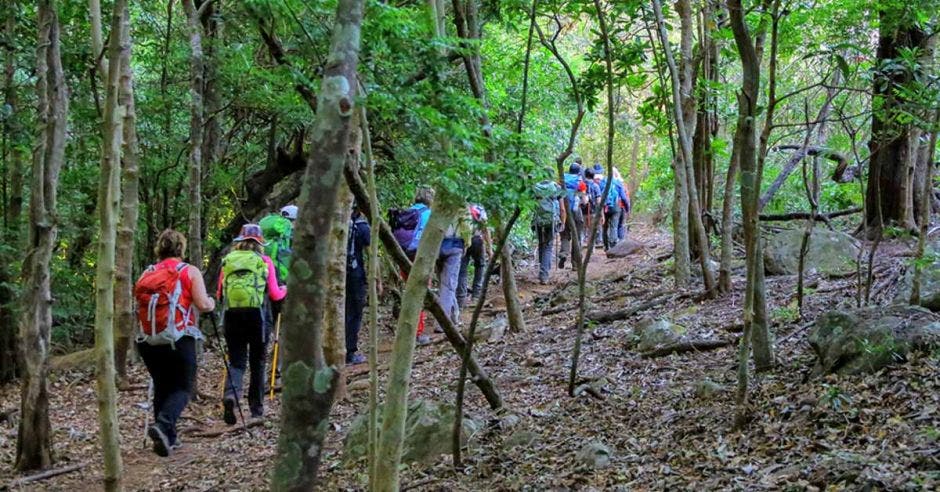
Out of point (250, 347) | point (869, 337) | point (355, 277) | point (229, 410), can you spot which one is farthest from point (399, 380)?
point (355, 277)

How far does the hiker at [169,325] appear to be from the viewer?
6672 millimetres

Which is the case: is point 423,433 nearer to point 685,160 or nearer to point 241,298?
point 241,298

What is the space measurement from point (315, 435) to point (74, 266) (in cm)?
1193

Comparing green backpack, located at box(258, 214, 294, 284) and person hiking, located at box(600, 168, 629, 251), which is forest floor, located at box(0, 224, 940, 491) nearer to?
green backpack, located at box(258, 214, 294, 284)

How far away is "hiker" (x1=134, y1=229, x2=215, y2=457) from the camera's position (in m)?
6.67

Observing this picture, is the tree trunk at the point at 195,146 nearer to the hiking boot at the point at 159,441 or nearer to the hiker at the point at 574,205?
the hiking boot at the point at 159,441

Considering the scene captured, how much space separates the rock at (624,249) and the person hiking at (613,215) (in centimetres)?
80

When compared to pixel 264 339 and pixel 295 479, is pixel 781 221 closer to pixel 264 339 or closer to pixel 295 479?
pixel 264 339

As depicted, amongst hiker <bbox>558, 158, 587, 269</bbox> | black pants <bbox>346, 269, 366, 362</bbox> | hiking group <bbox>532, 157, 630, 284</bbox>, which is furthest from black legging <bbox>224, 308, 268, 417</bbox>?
hiker <bbox>558, 158, 587, 269</bbox>

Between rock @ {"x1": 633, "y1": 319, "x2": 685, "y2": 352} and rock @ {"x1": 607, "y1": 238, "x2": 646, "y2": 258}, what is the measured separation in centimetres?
854

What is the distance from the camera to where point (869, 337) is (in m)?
5.46

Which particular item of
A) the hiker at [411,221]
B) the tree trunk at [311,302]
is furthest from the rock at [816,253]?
the tree trunk at [311,302]

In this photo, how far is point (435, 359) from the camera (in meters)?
9.66

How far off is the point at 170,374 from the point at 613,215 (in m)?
12.9
